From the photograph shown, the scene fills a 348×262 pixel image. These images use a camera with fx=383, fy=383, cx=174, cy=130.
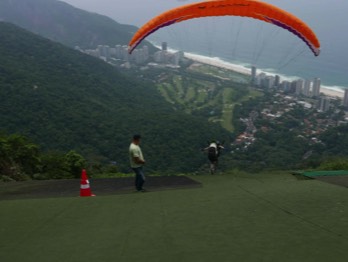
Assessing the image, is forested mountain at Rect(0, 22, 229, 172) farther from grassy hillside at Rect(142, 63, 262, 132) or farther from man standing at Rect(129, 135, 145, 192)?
man standing at Rect(129, 135, 145, 192)

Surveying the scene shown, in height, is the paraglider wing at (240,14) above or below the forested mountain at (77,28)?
below

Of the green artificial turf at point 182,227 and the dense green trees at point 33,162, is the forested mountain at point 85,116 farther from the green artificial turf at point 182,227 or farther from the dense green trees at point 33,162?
the green artificial turf at point 182,227

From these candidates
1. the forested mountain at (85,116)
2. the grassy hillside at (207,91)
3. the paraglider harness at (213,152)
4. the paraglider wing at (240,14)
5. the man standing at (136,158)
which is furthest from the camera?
the grassy hillside at (207,91)

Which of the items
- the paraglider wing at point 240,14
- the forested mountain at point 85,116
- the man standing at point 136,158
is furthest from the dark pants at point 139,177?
the forested mountain at point 85,116

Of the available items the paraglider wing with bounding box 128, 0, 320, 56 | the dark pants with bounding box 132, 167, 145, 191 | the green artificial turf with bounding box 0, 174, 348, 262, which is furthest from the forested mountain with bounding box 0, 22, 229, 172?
the green artificial turf with bounding box 0, 174, 348, 262

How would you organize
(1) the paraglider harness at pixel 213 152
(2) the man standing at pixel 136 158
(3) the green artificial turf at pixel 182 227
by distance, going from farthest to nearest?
(1) the paraglider harness at pixel 213 152
(2) the man standing at pixel 136 158
(3) the green artificial turf at pixel 182 227

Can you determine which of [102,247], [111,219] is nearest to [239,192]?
[111,219]

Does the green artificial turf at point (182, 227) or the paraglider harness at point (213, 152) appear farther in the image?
the paraglider harness at point (213, 152)
